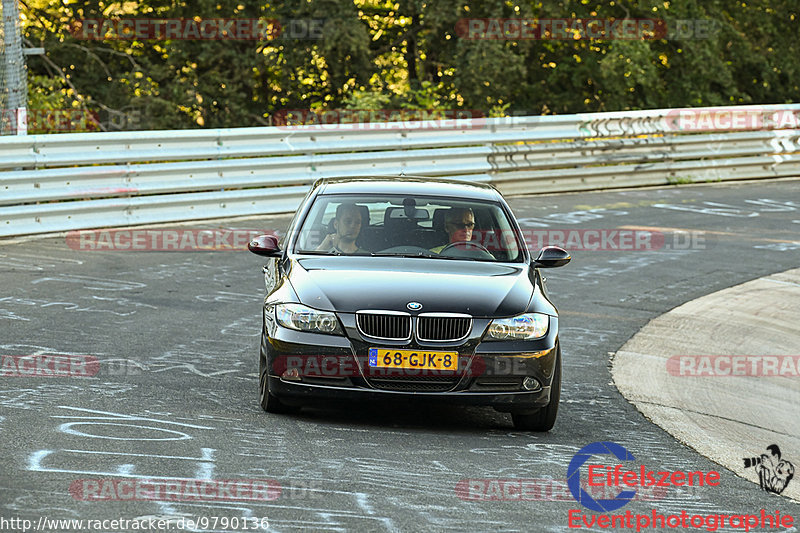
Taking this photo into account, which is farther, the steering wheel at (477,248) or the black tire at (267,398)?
the steering wheel at (477,248)

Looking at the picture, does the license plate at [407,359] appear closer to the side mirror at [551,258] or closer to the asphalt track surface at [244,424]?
the asphalt track surface at [244,424]

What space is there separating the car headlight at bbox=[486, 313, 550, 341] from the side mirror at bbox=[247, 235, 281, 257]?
1725 mm

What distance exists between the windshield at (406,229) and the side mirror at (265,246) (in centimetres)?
13

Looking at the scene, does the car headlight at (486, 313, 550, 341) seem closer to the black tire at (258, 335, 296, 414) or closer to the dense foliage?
the black tire at (258, 335, 296, 414)

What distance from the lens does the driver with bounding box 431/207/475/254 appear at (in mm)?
8547

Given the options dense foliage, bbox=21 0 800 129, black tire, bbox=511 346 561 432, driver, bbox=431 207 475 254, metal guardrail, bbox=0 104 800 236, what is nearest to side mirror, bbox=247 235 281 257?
driver, bbox=431 207 475 254

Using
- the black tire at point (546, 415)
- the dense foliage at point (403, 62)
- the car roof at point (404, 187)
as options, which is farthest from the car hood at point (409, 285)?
the dense foliage at point (403, 62)

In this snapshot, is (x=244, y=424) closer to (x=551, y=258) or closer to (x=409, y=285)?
(x=409, y=285)

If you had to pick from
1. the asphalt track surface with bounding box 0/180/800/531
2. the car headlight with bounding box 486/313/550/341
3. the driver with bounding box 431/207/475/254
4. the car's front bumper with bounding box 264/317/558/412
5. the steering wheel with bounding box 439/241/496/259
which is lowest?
the asphalt track surface with bounding box 0/180/800/531

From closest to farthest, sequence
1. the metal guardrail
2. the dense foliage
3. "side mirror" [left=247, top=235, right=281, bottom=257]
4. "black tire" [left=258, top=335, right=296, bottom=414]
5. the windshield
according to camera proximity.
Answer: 1. "black tire" [left=258, top=335, right=296, bottom=414]
2. "side mirror" [left=247, top=235, right=281, bottom=257]
3. the windshield
4. the metal guardrail
5. the dense foliage

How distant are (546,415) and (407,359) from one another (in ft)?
3.25

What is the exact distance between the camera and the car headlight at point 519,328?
290 inches

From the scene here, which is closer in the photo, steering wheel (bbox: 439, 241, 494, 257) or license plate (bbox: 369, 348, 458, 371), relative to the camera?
license plate (bbox: 369, 348, 458, 371)

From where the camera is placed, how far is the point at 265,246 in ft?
27.3
